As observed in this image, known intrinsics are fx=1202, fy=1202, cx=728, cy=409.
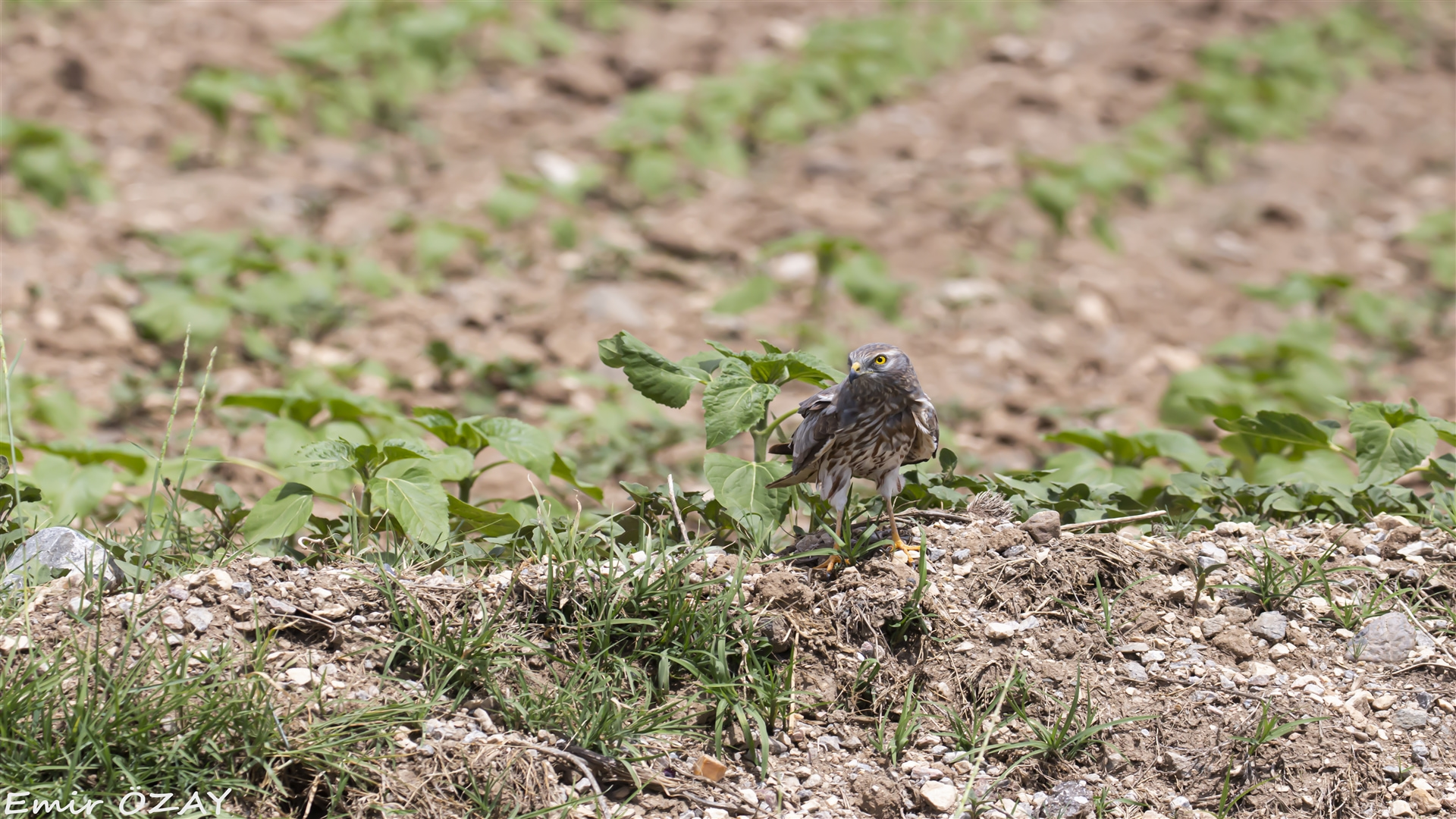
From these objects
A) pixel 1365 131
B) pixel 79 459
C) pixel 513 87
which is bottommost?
pixel 1365 131

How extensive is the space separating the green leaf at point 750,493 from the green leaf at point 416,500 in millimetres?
810

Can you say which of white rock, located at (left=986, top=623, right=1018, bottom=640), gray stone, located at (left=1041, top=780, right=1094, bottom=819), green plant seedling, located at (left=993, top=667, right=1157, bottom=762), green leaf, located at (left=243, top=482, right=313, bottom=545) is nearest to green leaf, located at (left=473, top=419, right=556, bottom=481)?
green leaf, located at (left=243, top=482, right=313, bottom=545)

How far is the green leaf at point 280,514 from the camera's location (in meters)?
3.56

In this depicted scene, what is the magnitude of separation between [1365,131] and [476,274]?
8.86m

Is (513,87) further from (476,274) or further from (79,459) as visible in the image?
(79,459)

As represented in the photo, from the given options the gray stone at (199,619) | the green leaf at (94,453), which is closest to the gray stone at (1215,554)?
the gray stone at (199,619)

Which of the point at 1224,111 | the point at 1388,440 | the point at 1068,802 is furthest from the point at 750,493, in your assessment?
the point at 1224,111

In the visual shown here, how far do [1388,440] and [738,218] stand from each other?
18.4ft

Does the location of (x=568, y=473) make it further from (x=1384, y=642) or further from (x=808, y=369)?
(x=1384, y=642)

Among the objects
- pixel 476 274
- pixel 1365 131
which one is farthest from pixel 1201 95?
pixel 476 274

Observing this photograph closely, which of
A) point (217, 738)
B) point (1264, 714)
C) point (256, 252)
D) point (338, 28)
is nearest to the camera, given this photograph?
point (217, 738)

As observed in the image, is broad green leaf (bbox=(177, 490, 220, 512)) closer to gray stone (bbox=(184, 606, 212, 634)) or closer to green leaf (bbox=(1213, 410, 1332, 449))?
gray stone (bbox=(184, 606, 212, 634))

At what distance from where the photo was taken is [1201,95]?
1116 centimetres

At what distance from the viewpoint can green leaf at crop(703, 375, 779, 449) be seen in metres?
3.44
